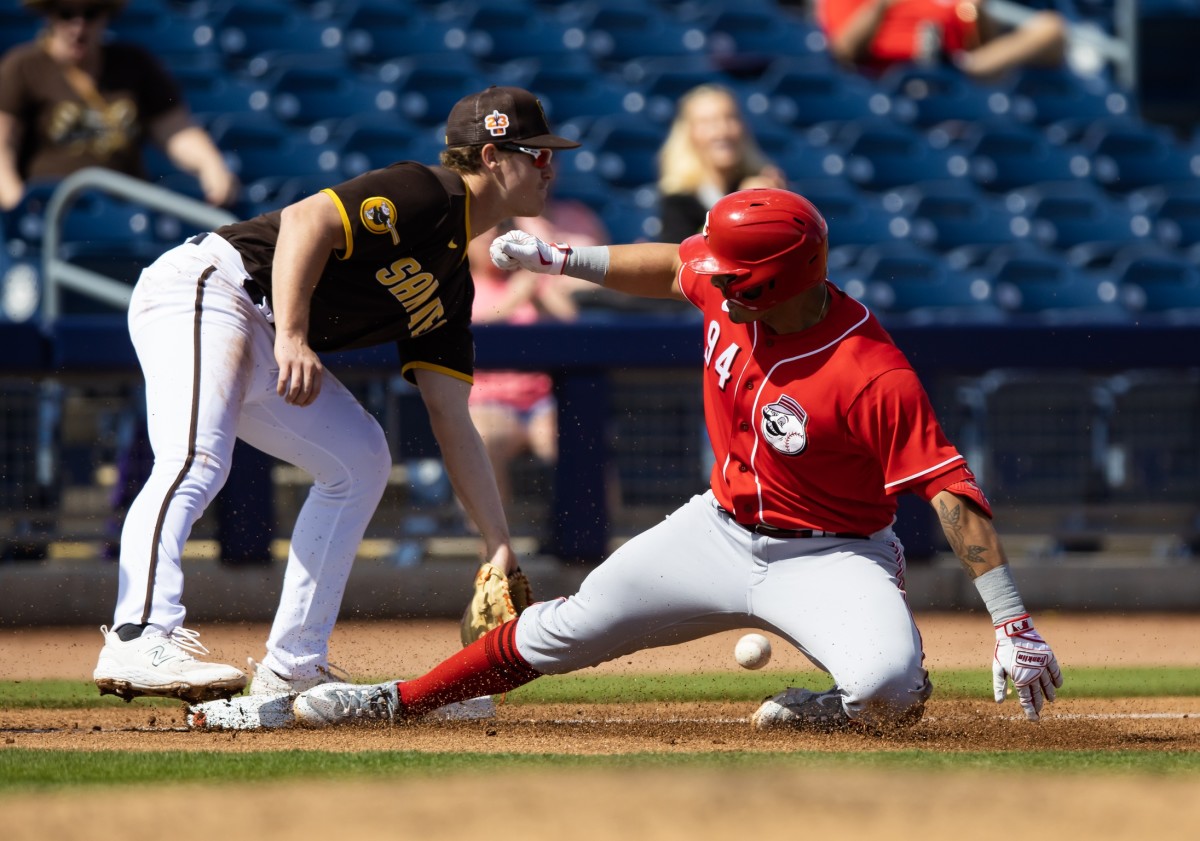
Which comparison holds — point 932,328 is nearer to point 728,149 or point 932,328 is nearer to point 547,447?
point 728,149

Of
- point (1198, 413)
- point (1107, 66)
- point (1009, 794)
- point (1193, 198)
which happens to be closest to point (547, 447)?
point (1198, 413)

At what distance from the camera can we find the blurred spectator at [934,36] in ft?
37.9

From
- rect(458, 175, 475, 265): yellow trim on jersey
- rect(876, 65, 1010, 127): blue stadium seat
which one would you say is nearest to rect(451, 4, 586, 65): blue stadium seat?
rect(876, 65, 1010, 127): blue stadium seat

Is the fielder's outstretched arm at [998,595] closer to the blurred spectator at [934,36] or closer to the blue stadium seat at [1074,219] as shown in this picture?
the blue stadium seat at [1074,219]

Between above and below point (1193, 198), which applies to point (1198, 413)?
below

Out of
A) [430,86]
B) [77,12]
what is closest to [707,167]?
[77,12]

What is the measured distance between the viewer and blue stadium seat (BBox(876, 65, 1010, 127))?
39.0ft

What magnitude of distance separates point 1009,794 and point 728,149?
4787 mm

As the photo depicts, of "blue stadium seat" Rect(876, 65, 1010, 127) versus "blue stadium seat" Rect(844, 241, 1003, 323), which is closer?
"blue stadium seat" Rect(844, 241, 1003, 323)

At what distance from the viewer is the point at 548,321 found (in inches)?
296

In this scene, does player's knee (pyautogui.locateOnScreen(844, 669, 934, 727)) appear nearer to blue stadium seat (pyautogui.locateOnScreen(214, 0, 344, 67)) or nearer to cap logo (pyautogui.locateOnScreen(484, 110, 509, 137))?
cap logo (pyautogui.locateOnScreen(484, 110, 509, 137))

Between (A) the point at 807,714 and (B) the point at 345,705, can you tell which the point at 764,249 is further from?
(B) the point at 345,705

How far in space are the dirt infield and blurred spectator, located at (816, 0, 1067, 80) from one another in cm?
612

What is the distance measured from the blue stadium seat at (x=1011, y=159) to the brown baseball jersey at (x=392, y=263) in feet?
25.0
